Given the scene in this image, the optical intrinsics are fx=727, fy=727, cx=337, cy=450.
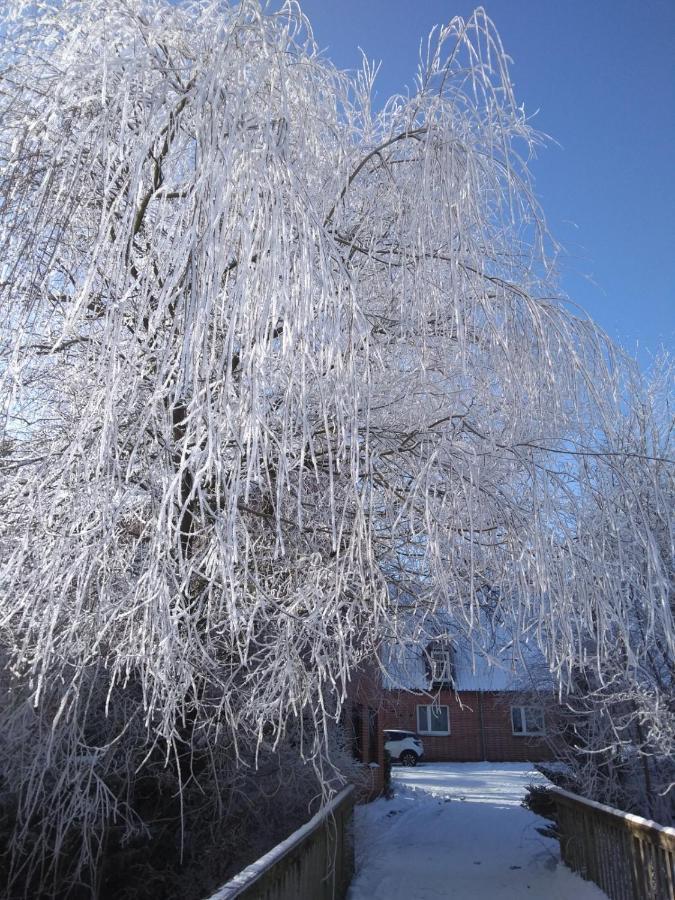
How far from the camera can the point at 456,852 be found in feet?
31.9

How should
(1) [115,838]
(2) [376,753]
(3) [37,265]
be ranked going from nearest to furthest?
(3) [37,265] → (1) [115,838] → (2) [376,753]

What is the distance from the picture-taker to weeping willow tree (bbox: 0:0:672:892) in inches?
109

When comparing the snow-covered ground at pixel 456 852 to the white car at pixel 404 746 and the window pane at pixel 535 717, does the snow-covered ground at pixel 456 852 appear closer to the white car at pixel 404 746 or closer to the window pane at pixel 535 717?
the window pane at pixel 535 717

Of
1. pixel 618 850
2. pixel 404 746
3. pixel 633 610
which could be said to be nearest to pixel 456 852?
pixel 618 850

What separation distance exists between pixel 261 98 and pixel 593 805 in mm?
6167

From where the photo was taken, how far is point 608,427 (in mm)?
3627

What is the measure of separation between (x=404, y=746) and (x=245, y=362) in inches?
915

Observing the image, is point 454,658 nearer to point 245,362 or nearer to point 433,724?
point 245,362

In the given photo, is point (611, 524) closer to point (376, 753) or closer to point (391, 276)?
point (391, 276)

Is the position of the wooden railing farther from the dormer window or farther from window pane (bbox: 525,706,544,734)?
window pane (bbox: 525,706,544,734)

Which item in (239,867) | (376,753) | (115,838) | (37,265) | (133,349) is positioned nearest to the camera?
(37,265)

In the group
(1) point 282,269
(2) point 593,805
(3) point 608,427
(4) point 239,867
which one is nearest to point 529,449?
(3) point 608,427

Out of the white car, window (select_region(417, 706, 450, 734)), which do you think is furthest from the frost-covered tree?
window (select_region(417, 706, 450, 734))

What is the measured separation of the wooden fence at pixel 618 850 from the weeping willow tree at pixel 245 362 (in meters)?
2.08
